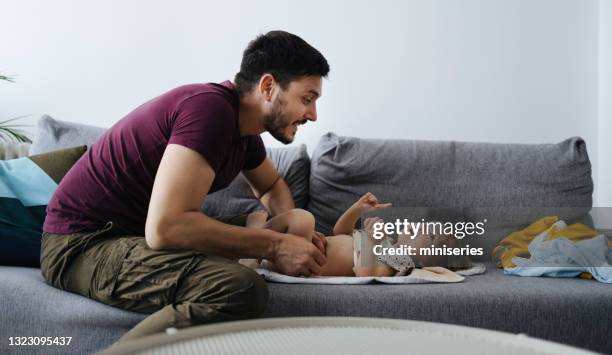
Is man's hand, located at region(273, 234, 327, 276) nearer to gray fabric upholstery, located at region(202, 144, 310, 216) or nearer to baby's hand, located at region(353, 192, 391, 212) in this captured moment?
baby's hand, located at region(353, 192, 391, 212)

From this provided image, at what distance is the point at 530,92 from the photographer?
8.57ft

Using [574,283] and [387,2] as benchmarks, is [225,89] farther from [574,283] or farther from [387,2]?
[387,2]

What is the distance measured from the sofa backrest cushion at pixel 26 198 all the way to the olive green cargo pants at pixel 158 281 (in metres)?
0.37

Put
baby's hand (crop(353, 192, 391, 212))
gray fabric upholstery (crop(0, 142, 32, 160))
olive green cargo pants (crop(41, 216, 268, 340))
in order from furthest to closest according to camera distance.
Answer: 1. gray fabric upholstery (crop(0, 142, 32, 160))
2. baby's hand (crop(353, 192, 391, 212))
3. olive green cargo pants (crop(41, 216, 268, 340))

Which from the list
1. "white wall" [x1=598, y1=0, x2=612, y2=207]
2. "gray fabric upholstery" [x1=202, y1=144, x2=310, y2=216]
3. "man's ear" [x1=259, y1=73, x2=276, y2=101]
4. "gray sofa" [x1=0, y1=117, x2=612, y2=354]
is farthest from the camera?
"white wall" [x1=598, y1=0, x2=612, y2=207]

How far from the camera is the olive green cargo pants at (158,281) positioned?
1232 millimetres

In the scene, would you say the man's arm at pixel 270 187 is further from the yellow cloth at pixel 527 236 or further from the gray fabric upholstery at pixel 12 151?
the gray fabric upholstery at pixel 12 151

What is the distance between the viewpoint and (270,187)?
1.93 metres

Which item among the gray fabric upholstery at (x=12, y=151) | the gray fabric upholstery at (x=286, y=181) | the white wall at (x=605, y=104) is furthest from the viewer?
the white wall at (x=605, y=104)

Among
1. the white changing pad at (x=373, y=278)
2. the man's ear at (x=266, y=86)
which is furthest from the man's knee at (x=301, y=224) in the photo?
the man's ear at (x=266, y=86)

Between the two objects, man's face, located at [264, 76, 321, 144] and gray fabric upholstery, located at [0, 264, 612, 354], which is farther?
man's face, located at [264, 76, 321, 144]

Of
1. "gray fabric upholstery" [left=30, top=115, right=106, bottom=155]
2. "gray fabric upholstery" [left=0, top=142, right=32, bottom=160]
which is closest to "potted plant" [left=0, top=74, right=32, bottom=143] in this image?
"gray fabric upholstery" [left=0, top=142, right=32, bottom=160]

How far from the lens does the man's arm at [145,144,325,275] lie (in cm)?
129

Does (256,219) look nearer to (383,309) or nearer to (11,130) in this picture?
(383,309)
